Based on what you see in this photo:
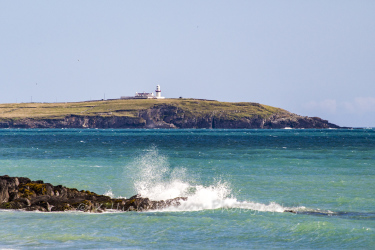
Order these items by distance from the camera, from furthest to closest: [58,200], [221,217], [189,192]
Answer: [189,192]
[58,200]
[221,217]

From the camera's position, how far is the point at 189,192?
2881cm

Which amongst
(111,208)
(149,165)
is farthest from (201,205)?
(149,165)

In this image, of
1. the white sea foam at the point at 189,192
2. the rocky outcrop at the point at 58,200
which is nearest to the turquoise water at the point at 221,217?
the white sea foam at the point at 189,192

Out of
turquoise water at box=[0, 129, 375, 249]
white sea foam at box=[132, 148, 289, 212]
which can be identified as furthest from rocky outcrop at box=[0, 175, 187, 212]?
white sea foam at box=[132, 148, 289, 212]

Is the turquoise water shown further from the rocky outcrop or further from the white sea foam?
the rocky outcrop

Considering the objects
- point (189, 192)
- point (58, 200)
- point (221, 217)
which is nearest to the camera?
point (221, 217)

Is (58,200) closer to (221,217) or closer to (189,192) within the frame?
(221,217)

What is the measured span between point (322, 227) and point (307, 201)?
6730mm

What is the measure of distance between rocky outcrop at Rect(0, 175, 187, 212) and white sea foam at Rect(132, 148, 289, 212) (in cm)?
104

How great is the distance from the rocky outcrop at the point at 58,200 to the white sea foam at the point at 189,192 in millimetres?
1035

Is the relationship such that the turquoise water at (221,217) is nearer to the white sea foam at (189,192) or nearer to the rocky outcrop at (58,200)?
the white sea foam at (189,192)

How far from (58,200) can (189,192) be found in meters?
7.93

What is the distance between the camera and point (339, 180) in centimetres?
3462

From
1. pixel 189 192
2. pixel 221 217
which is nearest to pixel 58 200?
pixel 221 217
